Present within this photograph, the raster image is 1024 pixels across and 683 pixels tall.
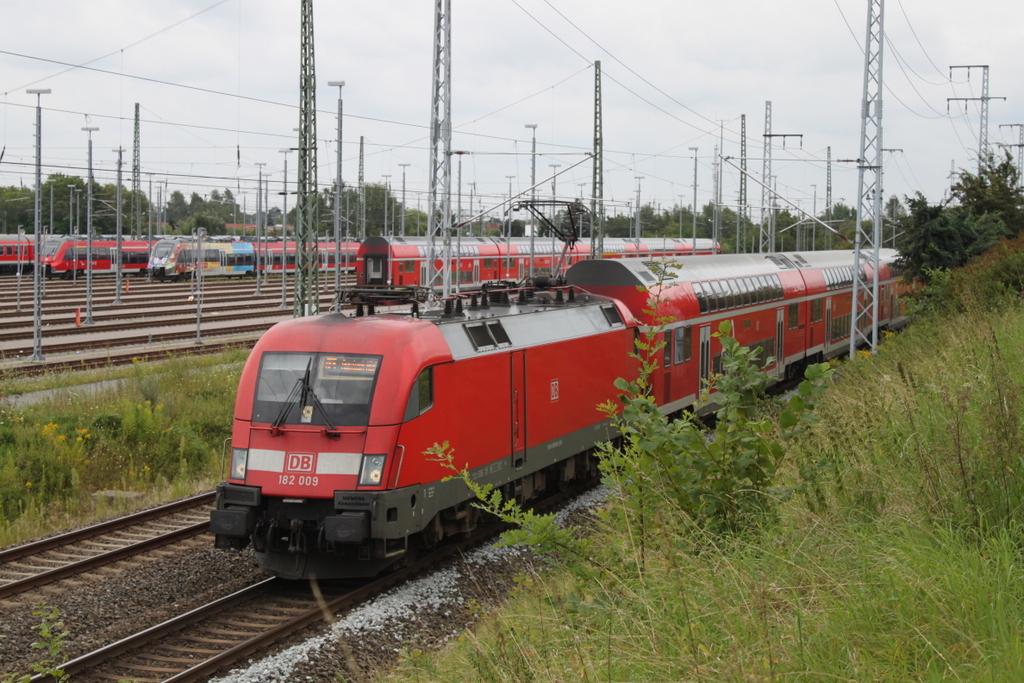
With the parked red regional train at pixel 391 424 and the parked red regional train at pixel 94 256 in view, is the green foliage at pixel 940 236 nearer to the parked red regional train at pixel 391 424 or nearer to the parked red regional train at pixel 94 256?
the parked red regional train at pixel 391 424

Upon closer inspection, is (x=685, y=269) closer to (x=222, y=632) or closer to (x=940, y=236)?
(x=940, y=236)

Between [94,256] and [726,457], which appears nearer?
[726,457]

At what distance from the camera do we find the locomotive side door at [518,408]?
12.4 metres

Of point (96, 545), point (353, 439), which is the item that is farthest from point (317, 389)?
point (96, 545)

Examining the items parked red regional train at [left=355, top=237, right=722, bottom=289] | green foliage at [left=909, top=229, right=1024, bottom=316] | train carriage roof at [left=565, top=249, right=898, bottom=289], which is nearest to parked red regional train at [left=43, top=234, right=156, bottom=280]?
parked red regional train at [left=355, top=237, right=722, bottom=289]

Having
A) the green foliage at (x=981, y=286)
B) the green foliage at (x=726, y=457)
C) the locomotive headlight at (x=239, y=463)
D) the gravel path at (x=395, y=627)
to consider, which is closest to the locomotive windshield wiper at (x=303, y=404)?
the locomotive headlight at (x=239, y=463)

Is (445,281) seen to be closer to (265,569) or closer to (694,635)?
(265,569)

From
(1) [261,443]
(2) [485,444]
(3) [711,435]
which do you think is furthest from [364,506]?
(3) [711,435]

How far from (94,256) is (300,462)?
59105 millimetres

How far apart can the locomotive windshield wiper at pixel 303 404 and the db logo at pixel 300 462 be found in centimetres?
32

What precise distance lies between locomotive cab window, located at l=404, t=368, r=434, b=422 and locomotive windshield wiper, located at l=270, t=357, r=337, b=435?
0.82 meters

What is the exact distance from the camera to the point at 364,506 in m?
9.77

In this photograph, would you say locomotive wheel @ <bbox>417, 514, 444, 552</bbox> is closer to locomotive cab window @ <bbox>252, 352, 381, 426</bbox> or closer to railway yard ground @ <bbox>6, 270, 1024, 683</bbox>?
railway yard ground @ <bbox>6, 270, 1024, 683</bbox>

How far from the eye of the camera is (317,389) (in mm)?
10273
